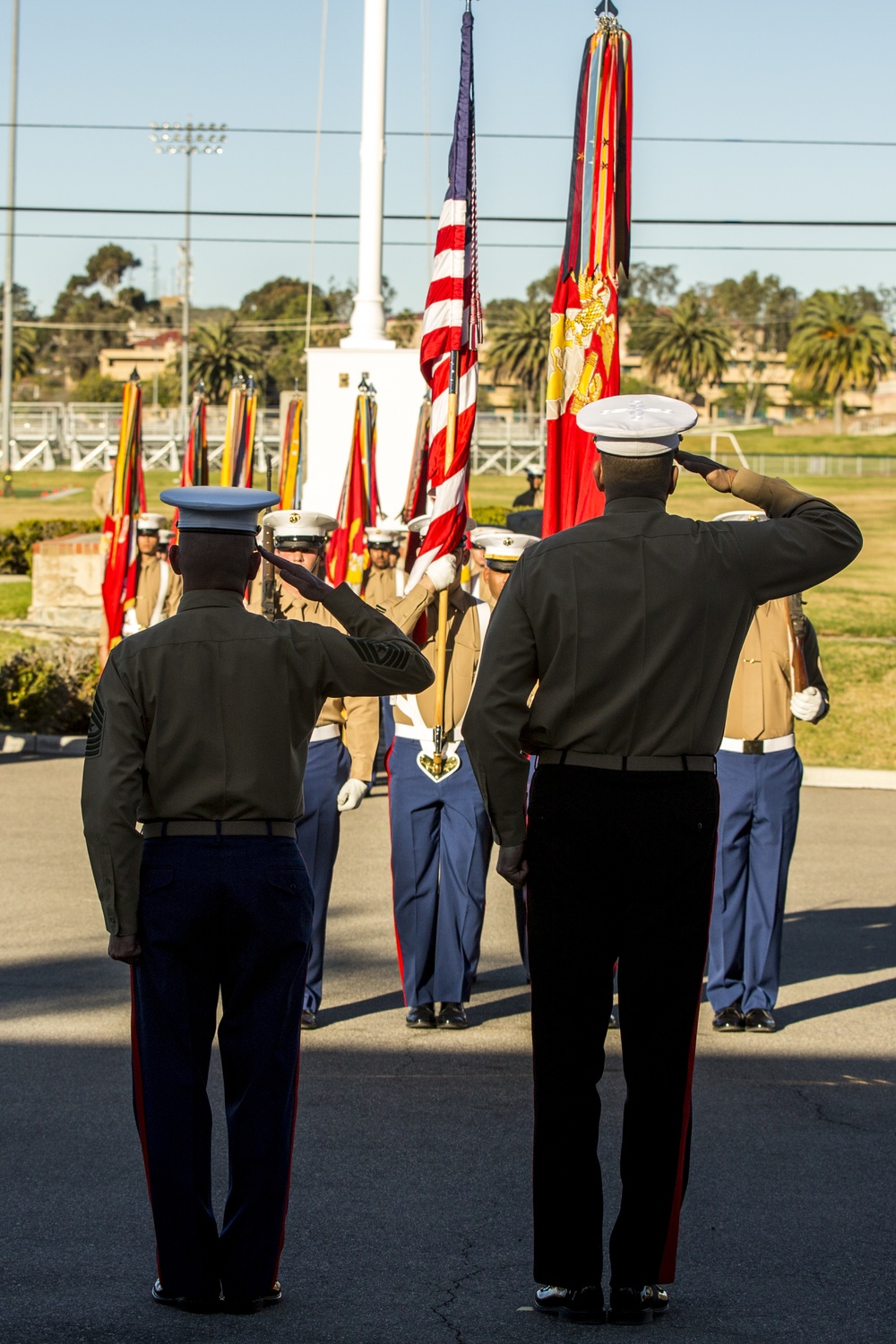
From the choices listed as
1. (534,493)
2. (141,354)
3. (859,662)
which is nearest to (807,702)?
(534,493)

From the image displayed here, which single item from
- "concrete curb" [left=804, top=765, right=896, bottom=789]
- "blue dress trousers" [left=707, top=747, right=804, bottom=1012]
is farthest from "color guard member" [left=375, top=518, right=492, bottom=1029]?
"concrete curb" [left=804, top=765, right=896, bottom=789]

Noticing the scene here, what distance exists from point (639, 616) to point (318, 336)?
3780 inches

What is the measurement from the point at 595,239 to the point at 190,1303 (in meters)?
4.78

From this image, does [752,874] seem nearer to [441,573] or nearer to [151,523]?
[441,573]

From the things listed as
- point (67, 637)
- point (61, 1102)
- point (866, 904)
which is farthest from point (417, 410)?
point (61, 1102)

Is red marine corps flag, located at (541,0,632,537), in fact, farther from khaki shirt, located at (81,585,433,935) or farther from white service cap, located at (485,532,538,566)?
khaki shirt, located at (81,585,433,935)

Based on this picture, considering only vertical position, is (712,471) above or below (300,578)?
above

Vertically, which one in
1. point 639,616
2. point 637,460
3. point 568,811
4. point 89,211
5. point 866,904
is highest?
point 89,211

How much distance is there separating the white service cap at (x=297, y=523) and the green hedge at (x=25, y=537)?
2017 centimetres

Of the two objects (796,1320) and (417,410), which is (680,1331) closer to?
(796,1320)

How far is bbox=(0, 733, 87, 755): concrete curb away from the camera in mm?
14062

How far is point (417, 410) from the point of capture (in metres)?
16.8

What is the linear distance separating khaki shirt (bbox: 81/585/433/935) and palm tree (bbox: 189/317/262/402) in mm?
84552

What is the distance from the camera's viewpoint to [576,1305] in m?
3.64
